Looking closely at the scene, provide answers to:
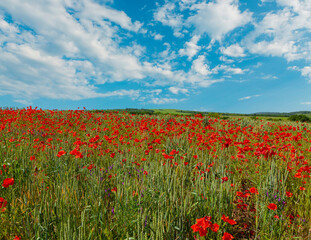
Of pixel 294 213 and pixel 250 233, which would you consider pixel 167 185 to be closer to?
pixel 250 233

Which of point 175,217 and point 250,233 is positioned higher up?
point 175,217

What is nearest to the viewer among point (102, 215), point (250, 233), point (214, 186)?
point (102, 215)

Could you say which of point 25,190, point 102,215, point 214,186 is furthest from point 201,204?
A: point 25,190

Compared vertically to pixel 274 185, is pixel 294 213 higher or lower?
lower

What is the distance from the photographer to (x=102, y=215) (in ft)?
6.53

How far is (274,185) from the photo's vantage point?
2.45m

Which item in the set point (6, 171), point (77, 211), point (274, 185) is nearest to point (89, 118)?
point (6, 171)

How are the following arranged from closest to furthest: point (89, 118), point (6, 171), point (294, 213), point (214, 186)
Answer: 1. point (214, 186)
2. point (294, 213)
3. point (6, 171)
4. point (89, 118)

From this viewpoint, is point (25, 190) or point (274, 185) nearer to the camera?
point (274, 185)

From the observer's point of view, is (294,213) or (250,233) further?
(294,213)

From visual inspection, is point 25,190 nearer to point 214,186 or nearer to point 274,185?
point 214,186

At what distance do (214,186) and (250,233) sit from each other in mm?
863

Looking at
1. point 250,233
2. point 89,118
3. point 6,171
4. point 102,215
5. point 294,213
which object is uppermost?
point 89,118

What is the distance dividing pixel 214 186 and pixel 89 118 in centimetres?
1054
